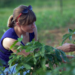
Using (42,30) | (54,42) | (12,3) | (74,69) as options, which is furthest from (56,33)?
(12,3)

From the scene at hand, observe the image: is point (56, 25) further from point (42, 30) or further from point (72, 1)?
point (72, 1)

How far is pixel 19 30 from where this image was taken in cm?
187

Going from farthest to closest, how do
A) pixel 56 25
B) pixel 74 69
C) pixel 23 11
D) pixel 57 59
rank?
pixel 56 25 → pixel 23 11 → pixel 57 59 → pixel 74 69

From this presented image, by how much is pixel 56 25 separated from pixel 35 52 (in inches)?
195

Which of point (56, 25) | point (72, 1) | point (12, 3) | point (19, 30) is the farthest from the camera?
point (72, 1)

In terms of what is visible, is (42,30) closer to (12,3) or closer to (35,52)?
Result: (35,52)

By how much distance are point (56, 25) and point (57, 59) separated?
16.3ft

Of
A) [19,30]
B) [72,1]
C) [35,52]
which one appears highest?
[35,52]

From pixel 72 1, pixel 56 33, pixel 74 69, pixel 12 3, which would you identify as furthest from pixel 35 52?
pixel 72 1

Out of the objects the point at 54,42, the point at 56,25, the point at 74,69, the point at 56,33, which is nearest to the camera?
the point at 74,69

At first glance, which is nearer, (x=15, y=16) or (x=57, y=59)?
(x=57, y=59)

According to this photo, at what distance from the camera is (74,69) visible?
543 mm

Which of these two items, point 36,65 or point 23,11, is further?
point 23,11

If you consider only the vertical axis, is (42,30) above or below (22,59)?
below
